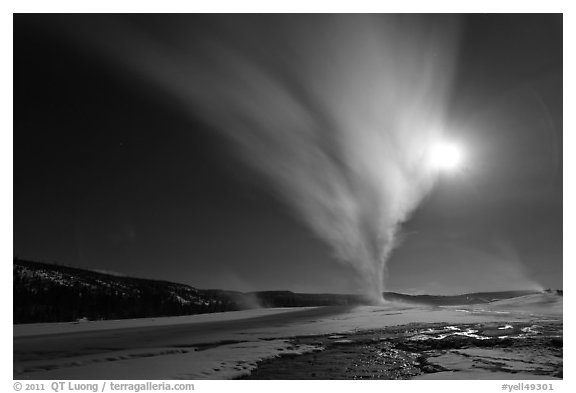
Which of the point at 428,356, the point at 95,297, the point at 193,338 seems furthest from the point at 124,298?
the point at 428,356

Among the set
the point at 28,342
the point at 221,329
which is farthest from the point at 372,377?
the point at 28,342

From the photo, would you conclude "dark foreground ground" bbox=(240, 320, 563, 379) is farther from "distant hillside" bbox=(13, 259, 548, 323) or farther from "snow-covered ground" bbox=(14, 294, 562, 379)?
"distant hillside" bbox=(13, 259, 548, 323)

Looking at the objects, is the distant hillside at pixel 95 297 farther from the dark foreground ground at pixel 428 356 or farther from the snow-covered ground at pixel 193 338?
the dark foreground ground at pixel 428 356

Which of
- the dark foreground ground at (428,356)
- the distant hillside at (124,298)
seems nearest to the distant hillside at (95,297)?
the distant hillside at (124,298)

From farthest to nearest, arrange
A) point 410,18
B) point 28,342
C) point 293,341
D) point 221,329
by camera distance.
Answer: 1. point 221,329
2. point 293,341
3. point 410,18
4. point 28,342

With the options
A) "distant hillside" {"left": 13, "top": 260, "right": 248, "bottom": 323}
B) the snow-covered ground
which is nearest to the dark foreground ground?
the snow-covered ground

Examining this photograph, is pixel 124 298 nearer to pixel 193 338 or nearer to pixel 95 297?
pixel 95 297
